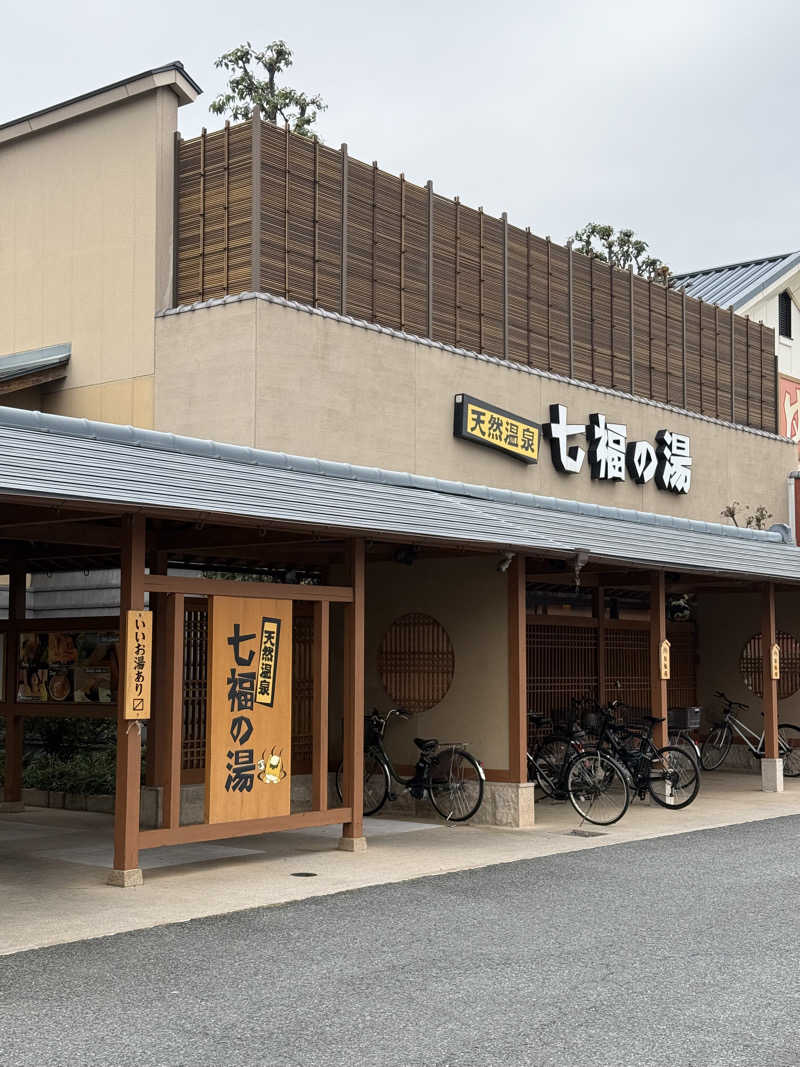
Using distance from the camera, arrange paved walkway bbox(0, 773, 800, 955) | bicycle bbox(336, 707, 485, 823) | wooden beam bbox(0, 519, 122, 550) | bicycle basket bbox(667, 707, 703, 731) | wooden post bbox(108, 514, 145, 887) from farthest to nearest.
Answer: bicycle basket bbox(667, 707, 703, 731)
bicycle bbox(336, 707, 485, 823)
wooden beam bbox(0, 519, 122, 550)
wooden post bbox(108, 514, 145, 887)
paved walkway bbox(0, 773, 800, 955)

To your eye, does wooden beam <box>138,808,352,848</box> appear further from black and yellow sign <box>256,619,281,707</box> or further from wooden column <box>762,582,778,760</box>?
wooden column <box>762,582,778,760</box>

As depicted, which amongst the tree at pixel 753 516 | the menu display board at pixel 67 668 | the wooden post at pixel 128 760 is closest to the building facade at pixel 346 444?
the wooden post at pixel 128 760

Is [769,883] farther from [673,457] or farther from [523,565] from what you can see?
[673,457]

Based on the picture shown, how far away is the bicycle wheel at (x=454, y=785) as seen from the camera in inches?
515

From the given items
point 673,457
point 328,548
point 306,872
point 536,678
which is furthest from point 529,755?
point 673,457

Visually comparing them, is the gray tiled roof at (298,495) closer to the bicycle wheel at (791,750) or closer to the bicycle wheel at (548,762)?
the bicycle wheel at (548,762)

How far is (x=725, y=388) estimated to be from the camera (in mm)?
26344

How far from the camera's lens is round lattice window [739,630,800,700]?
62.9ft

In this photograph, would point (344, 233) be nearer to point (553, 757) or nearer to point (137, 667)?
point (553, 757)

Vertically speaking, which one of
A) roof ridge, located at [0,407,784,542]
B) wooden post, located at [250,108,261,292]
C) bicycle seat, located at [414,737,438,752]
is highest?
wooden post, located at [250,108,261,292]

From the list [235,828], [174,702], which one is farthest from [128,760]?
[235,828]

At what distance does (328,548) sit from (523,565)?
2106 mm

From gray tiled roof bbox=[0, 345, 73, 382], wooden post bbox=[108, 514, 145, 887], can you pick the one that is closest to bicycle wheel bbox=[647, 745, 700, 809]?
wooden post bbox=[108, 514, 145, 887]

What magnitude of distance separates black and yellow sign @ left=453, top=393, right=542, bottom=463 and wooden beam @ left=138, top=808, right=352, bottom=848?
9.06 meters
